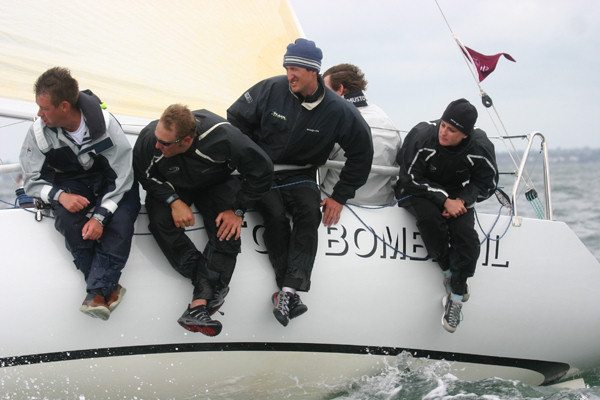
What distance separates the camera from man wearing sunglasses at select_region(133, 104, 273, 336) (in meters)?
3.17

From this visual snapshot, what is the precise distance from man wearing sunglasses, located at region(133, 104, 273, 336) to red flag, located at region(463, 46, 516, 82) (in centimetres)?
209

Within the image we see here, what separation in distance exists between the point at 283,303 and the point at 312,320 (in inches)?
12.1

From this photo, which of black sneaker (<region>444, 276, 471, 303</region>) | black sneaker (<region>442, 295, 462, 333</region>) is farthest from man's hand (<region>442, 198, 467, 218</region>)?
black sneaker (<region>442, 295, 462, 333</region>)

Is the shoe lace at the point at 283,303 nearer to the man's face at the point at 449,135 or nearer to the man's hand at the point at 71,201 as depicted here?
the man's hand at the point at 71,201

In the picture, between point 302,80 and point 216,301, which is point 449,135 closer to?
point 302,80

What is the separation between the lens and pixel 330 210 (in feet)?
11.9

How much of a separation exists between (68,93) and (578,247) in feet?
9.60

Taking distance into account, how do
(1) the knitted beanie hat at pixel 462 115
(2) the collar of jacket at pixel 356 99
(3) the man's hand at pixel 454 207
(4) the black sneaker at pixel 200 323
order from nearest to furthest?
(4) the black sneaker at pixel 200 323 → (1) the knitted beanie hat at pixel 462 115 → (3) the man's hand at pixel 454 207 → (2) the collar of jacket at pixel 356 99

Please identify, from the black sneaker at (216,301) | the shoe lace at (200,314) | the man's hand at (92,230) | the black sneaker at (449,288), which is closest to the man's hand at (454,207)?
the black sneaker at (449,288)

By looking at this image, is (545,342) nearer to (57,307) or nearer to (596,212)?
(57,307)

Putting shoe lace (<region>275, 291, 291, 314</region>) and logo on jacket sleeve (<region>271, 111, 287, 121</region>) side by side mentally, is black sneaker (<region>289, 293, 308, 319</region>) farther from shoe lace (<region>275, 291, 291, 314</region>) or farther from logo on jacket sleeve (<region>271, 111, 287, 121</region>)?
logo on jacket sleeve (<region>271, 111, 287, 121</region>)

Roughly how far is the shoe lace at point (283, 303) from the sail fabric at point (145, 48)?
161cm

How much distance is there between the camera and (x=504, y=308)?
155 inches

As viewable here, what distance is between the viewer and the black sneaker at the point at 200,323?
3.14 meters
